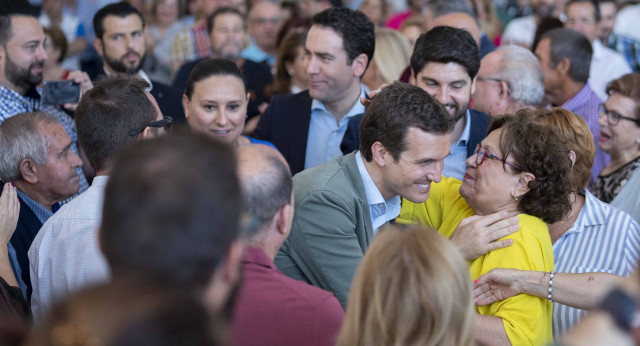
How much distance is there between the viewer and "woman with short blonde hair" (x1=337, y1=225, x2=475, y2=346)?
5.10ft

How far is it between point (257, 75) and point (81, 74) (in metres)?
1.68

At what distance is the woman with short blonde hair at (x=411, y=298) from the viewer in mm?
1554

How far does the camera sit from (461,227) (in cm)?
264

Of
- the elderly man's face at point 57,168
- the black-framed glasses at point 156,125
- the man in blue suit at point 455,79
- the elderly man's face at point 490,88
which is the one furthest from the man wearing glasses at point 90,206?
the elderly man's face at point 490,88

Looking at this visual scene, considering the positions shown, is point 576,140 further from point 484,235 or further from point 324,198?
point 324,198

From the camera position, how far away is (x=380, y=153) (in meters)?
2.68

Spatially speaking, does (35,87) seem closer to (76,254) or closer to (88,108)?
(88,108)

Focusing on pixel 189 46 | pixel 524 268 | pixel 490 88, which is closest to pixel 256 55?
pixel 189 46

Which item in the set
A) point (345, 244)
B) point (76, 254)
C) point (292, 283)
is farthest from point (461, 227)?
point (76, 254)

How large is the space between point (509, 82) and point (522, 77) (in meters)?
0.08

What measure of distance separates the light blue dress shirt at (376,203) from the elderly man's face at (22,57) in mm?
2301

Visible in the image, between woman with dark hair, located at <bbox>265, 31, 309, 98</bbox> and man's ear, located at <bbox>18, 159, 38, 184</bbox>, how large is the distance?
2448 mm

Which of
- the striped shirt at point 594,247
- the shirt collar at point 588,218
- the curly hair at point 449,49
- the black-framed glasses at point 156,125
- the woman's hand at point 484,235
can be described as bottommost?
the striped shirt at point 594,247

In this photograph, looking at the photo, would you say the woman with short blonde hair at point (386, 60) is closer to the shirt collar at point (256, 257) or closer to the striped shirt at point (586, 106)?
the striped shirt at point (586, 106)
